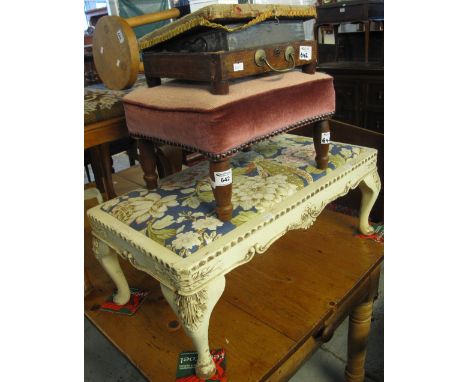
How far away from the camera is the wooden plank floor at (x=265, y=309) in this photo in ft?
2.99

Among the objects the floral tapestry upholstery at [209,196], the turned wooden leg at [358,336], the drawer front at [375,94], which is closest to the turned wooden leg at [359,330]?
the turned wooden leg at [358,336]

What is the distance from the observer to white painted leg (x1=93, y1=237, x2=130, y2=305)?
3.24 feet

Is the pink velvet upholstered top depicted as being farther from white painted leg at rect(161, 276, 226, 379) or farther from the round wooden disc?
white painted leg at rect(161, 276, 226, 379)

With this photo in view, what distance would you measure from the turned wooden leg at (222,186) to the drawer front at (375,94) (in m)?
2.13

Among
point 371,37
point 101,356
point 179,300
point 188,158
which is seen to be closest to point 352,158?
point 179,300

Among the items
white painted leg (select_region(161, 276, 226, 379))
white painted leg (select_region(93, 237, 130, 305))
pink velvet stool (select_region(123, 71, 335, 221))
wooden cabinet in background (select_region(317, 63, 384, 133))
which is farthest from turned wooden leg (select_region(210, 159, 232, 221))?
wooden cabinet in background (select_region(317, 63, 384, 133))

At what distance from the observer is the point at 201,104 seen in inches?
29.9

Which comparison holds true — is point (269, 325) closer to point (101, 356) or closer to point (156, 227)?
point (156, 227)

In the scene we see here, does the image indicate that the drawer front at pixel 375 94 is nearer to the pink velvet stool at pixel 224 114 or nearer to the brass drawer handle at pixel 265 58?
the pink velvet stool at pixel 224 114

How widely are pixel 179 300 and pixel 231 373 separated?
9.7 inches

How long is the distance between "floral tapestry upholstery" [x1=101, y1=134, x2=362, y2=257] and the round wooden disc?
0.32 metres

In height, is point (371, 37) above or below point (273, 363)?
above

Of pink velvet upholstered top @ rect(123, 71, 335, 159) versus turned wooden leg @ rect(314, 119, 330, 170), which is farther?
turned wooden leg @ rect(314, 119, 330, 170)

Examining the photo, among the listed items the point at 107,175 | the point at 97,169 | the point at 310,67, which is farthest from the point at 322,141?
the point at 97,169
